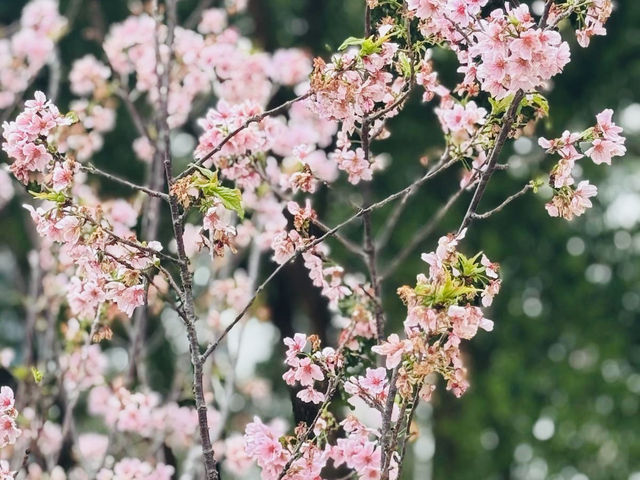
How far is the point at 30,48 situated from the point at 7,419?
116 inches

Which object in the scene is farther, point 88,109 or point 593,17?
point 88,109

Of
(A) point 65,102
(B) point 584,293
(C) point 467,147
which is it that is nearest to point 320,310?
(B) point 584,293

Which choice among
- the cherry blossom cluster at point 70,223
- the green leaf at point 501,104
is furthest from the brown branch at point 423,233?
the cherry blossom cluster at point 70,223

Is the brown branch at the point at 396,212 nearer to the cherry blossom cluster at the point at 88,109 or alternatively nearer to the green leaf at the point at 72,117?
the green leaf at the point at 72,117

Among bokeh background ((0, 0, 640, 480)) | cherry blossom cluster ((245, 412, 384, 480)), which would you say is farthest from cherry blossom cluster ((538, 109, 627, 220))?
A: bokeh background ((0, 0, 640, 480))

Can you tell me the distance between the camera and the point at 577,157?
2.19m

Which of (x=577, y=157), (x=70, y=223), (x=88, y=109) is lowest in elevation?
(x=70, y=223)

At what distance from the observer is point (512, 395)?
764 cm

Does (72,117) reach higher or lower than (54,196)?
higher

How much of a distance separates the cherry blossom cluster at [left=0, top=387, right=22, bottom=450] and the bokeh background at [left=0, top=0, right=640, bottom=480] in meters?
5.13

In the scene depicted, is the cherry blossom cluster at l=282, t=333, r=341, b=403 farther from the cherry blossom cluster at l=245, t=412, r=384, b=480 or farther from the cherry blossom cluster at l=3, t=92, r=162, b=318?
the cherry blossom cluster at l=3, t=92, r=162, b=318

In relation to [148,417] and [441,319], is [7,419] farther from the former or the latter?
[148,417]

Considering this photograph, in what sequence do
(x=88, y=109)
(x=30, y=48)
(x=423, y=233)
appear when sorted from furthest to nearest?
(x=30, y=48)
(x=88, y=109)
(x=423, y=233)

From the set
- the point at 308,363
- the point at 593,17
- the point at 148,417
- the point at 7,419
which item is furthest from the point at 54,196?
the point at 148,417
